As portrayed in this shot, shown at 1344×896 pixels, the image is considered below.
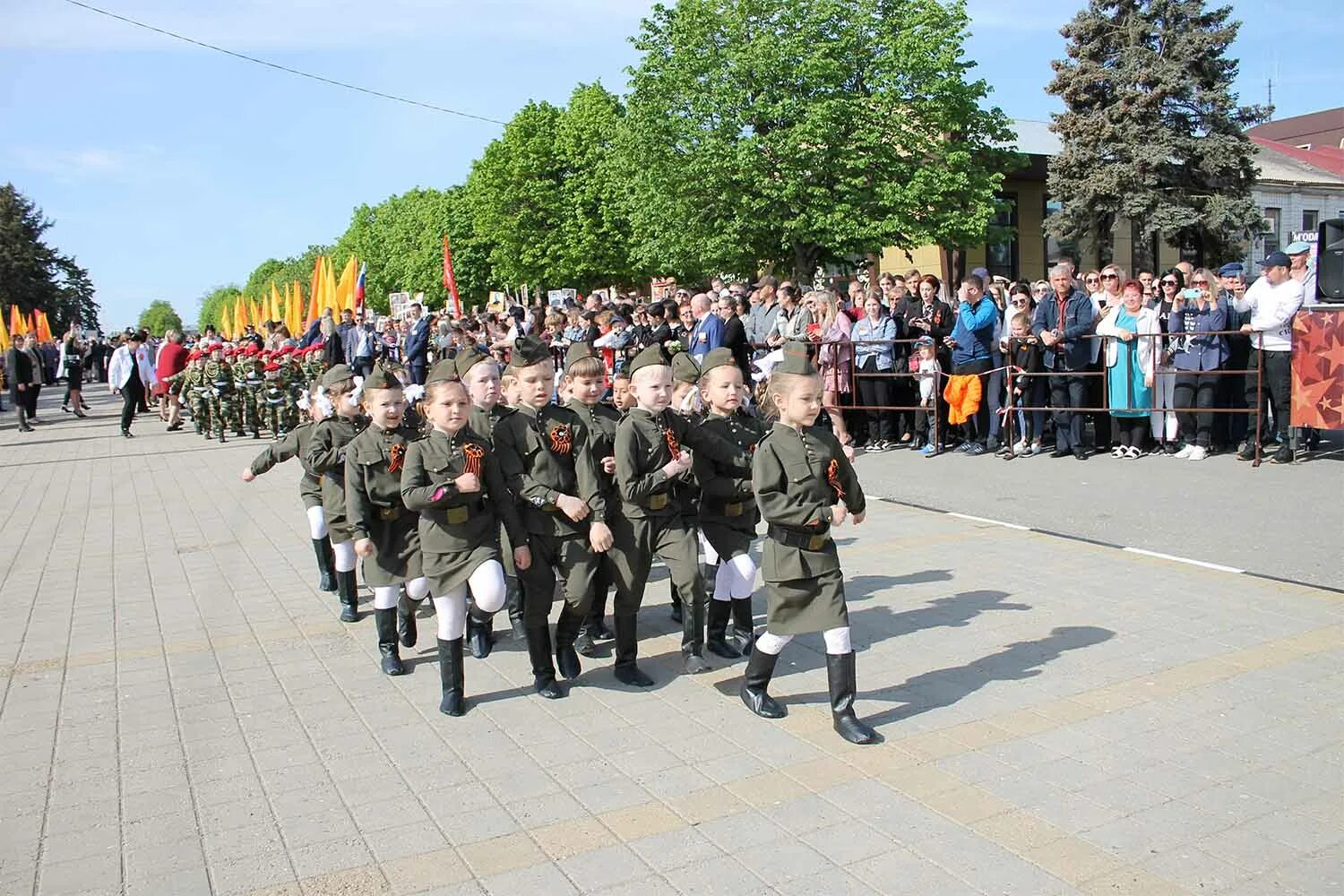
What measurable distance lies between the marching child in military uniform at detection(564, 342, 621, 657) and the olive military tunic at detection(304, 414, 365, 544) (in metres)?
1.84

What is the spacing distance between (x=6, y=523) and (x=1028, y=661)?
10802 millimetres

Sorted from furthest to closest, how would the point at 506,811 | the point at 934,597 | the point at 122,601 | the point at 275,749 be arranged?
1. the point at 122,601
2. the point at 934,597
3. the point at 275,749
4. the point at 506,811

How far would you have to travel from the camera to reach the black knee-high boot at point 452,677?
5227 mm

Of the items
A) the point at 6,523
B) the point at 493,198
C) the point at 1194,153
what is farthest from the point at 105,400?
the point at 1194,153

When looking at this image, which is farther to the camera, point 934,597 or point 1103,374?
point 1103,374

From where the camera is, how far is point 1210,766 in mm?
4223

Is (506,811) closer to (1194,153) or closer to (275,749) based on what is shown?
(275,749)

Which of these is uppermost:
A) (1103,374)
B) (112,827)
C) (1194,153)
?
(1194,153)

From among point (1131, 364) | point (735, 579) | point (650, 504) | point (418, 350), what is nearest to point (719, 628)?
point (735, 579)

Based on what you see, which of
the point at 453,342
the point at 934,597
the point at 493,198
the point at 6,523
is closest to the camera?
the point at 934,597

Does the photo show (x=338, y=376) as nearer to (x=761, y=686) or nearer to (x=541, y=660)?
(x=541, y=660)

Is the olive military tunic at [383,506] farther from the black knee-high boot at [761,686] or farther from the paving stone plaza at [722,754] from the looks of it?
the black knee-high boot at [761,686]

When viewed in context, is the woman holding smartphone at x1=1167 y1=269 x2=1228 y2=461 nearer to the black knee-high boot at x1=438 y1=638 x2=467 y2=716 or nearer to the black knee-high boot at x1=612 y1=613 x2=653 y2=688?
the black knee-high boot at x1=612 y1=613 x2=653 y2=688

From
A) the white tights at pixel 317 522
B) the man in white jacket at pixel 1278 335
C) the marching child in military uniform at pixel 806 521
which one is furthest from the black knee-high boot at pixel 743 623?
the man in white jacket at pixel 1278 335
